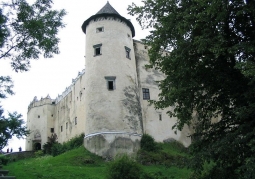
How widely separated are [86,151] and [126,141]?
3.16 metres

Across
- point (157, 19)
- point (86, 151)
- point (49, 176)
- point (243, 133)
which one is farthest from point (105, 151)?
point (243, 133)

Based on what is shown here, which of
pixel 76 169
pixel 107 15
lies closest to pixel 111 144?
pixel 76 169

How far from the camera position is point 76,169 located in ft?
62.8

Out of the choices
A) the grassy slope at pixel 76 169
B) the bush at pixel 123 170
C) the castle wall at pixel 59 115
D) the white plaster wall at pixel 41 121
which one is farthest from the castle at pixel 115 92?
the white plaster wall at pixel 41 121

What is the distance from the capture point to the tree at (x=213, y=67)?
12086mm

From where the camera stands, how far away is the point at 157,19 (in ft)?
50.7


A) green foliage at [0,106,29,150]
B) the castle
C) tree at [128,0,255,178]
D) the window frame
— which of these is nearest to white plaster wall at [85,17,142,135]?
the castle

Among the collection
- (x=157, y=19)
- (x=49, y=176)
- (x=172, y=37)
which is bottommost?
(x=49, y=176)

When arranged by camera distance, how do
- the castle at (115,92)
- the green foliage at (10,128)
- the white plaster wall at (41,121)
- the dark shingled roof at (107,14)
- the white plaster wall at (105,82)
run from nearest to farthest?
the green foliage at (10,128), the castle at (115,92), the white plaster wall at (105,82), the dark shingled roof at (107,14), the white plaster wall at (41,121)

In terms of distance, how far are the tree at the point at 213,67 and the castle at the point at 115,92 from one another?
34.6 ft

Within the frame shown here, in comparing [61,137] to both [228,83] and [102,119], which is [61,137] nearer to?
[102,119]

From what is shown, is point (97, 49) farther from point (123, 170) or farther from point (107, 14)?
point (123, 170)

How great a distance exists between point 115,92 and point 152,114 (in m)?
6.52

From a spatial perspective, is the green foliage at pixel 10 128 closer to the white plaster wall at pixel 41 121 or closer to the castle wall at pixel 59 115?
the castle wall at pixel 59 115
